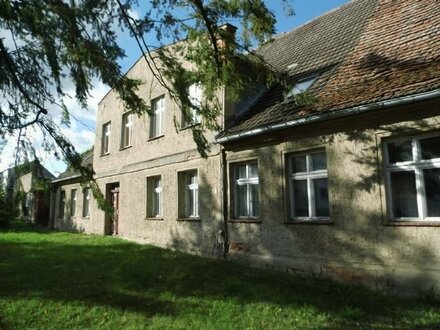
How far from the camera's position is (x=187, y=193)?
13.1m

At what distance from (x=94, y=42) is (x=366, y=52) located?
6034mm

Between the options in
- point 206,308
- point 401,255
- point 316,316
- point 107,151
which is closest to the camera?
A: point 316,316

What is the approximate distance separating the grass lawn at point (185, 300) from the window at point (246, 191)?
1.39 meters

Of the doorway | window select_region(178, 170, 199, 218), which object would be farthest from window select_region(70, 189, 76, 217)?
window select_region(178, 170, 199, 218)

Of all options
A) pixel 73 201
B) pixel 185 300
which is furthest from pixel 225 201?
pixel 73 201

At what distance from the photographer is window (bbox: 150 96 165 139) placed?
1452 centimetres

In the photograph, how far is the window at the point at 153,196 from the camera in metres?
→ 14.6

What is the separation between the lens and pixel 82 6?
661cm

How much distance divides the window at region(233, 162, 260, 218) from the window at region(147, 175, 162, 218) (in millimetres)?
4236

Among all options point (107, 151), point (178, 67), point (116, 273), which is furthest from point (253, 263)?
point (107, 151)

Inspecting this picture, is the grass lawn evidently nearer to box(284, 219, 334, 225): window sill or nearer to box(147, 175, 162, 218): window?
box(284, 219, 334, 225): window sill

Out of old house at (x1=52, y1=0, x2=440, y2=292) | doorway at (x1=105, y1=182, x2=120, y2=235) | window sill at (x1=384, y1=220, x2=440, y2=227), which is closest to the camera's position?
window sill at (x1=384, y1=220, x2=440, y2=227)

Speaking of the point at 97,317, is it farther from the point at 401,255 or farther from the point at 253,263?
the point at 401,255

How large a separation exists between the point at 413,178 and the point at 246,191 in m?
4.33
